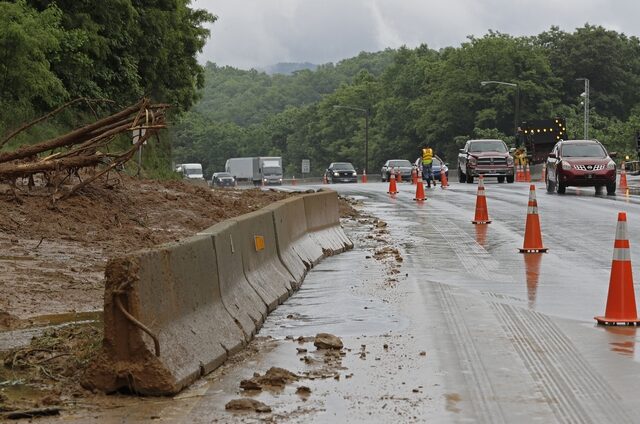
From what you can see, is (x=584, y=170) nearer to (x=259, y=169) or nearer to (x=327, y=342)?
(x=327, y=342)

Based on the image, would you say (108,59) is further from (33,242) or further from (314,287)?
(314,287)

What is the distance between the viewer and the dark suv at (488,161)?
5184 cm

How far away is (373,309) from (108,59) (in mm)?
33059

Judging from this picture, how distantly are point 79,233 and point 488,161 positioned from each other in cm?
3670

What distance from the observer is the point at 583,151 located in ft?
126

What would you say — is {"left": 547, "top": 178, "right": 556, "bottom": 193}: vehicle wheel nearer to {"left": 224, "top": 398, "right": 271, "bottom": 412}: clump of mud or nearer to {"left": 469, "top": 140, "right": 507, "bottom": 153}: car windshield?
{"left": 469, "top": 140, "right": 507, "bottom": 153}: car windshield

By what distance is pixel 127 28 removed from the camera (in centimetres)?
4312

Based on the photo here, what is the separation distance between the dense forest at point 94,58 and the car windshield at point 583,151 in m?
14.1

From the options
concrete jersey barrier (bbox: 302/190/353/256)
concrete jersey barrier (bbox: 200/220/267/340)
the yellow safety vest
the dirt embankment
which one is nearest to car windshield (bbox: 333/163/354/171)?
the yellow safety vest

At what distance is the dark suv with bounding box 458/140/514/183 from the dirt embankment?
27.7 metres

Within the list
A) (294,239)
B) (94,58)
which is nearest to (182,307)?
(294,239)

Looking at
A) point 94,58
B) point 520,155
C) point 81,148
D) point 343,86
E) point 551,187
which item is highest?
point 343,86

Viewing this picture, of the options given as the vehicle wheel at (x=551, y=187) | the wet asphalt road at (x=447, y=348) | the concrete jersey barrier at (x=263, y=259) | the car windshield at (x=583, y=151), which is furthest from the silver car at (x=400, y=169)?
the concrete jersey barrier at (x=263, y=259)

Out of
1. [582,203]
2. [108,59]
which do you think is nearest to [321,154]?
[108,59]
